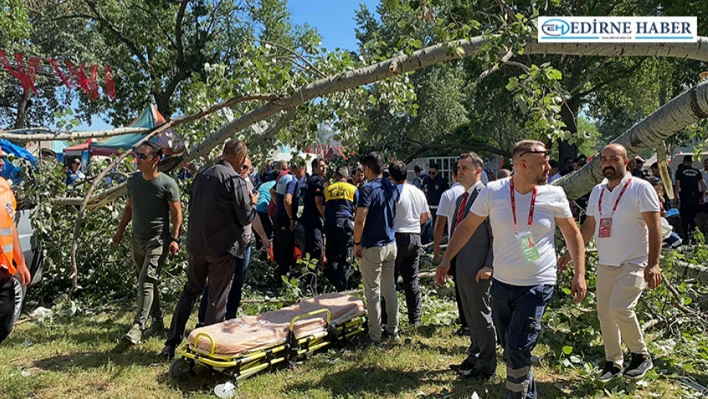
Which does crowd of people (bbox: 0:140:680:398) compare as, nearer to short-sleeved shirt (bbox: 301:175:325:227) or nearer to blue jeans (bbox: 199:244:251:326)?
blue jeans (bbox: 199:244:251:326)

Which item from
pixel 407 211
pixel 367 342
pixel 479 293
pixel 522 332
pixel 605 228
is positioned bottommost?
pixel 367 342

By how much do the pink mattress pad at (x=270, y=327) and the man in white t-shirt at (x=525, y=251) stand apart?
1.81m

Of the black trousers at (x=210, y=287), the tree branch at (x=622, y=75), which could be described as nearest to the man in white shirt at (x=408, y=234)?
the black trousers at (x=210, y=287)

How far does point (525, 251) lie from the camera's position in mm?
3264

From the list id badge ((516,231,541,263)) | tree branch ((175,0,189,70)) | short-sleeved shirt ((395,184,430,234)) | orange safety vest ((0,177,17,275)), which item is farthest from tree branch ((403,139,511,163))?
orange safety vest ((0,177,17,275))

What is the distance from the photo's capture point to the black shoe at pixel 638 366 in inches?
155

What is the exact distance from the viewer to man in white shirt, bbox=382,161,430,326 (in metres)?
5.43

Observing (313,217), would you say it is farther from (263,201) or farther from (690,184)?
(690,184)

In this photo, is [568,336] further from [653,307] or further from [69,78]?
[69,78]

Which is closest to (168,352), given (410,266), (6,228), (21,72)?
(6,228)

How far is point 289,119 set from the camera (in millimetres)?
5785

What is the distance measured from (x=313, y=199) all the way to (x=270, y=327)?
10.3 feet

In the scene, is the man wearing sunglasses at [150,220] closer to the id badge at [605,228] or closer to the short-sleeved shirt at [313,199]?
the short-sleeved shirt at [313,199]

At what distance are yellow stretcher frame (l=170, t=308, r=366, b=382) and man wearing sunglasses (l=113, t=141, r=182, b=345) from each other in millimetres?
1005
